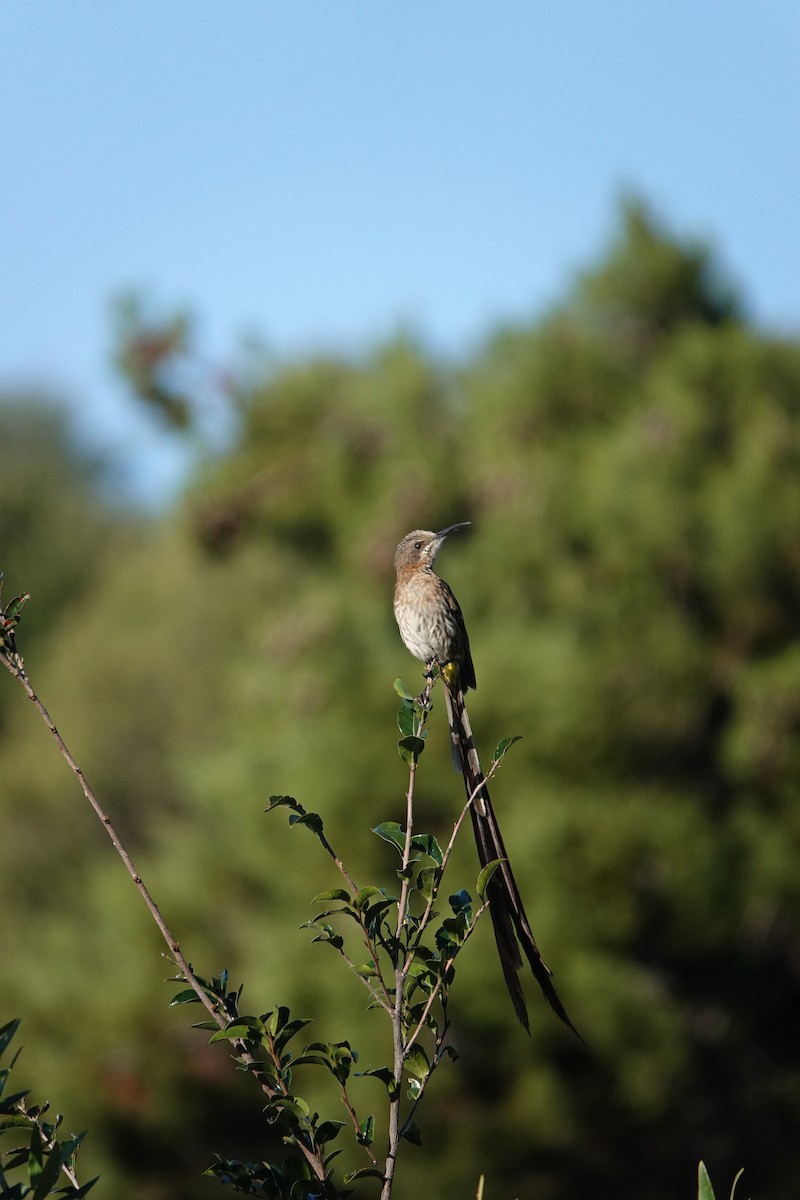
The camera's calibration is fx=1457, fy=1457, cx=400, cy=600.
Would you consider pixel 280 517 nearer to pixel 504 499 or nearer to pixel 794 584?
pixel 504 499

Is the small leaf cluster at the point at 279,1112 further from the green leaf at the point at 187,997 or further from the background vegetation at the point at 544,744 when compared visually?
the background vegetation at the point at 544,744

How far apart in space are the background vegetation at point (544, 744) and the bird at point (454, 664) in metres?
3.85

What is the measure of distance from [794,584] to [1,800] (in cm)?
1106

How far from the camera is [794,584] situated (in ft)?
33.0

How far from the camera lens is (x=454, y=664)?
3.60 meters

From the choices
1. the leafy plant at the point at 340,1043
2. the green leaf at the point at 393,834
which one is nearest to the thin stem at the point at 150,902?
the leafy plant at the point at 340,1043

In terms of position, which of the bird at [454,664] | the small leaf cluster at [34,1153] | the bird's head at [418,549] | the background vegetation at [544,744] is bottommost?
the small leaf cluster at [34,1153]

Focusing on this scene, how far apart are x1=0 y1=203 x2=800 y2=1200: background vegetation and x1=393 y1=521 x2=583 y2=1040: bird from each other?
3848 mm

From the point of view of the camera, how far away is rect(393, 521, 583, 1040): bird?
2.28 m

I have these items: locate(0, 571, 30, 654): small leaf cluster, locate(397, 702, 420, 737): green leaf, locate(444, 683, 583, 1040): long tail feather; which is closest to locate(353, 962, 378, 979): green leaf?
locate(444, 683, 583, 1040): long tail feather

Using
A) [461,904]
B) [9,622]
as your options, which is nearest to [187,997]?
[461,904]

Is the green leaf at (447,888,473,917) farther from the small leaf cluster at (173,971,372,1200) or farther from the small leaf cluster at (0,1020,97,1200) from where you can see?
the small leaf cluster at (0,1020,97,1200)

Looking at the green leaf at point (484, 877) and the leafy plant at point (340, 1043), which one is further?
the green leaf at point (484, 877)

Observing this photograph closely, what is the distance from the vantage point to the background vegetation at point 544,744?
881cm
